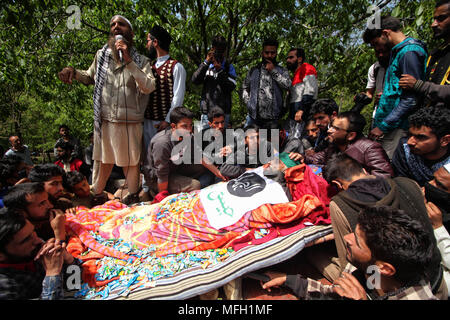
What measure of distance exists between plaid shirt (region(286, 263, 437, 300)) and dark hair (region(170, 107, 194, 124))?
6.62 feet

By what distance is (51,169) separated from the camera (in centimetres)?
243

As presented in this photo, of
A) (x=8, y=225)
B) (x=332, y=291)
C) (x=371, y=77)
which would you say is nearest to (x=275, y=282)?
(x=332, y=291)

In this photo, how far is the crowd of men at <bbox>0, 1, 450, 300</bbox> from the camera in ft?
4.62

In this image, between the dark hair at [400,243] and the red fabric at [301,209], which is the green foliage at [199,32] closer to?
the red fabric at [301,209]

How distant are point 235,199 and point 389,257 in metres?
1.23

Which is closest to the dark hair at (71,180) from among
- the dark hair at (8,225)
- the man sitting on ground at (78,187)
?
the man sitting on ground at (78,187)

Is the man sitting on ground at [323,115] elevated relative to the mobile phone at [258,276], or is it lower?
elevated

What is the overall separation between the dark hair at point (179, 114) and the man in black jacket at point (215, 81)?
64cm

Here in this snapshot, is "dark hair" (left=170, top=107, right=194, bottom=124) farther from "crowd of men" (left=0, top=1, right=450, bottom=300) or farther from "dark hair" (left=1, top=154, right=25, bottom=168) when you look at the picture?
"dark hair" (left=1, top=154, right=25, bottom=168)

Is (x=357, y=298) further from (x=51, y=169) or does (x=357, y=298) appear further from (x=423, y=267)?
(x=51, y=169)

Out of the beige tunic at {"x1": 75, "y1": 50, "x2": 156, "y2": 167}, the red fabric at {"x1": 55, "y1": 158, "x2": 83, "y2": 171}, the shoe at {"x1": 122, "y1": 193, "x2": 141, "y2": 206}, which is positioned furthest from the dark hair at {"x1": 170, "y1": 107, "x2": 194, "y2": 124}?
the red fabric at {"x1": 55, "y1": 158, "x2": 83, "y2": 171}

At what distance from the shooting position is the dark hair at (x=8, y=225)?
4.61 ft

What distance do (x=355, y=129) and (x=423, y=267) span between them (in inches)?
58.3

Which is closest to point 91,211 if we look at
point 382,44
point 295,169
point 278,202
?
point 278,202
